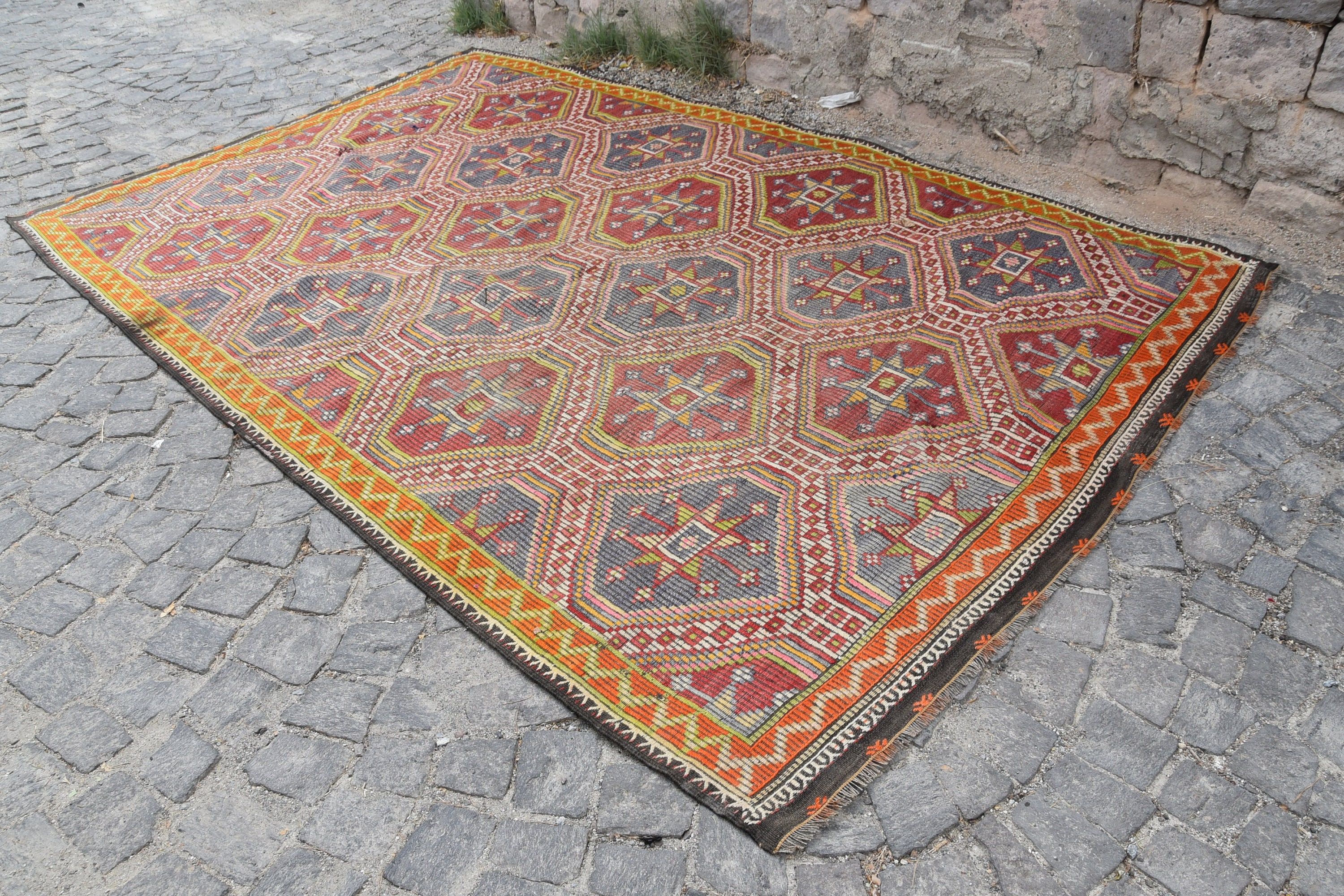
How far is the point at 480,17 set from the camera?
26.8 feet

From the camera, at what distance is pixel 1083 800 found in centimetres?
256

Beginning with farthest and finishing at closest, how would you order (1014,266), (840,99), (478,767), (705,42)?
(705,42), (840,99), (1014,266), (478,767)

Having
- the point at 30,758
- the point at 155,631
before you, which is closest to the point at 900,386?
the point at 155,631

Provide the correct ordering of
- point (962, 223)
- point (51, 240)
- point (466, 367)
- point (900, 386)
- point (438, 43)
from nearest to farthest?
1. point (900, 386)
2. point (466, 367)
3. point (962, 223)
4. point (51, 240)
5. point (438, 43)

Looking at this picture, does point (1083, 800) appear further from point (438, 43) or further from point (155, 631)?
point (438, 43)

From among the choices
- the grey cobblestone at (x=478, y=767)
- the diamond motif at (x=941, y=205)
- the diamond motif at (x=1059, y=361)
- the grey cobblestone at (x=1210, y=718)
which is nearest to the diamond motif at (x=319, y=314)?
the grey cobblestone at (x=478, y=767)

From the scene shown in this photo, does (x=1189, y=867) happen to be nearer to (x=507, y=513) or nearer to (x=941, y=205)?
(x=507, y=513)

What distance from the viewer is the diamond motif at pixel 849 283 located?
446 cm

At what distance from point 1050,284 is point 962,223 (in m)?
0.72

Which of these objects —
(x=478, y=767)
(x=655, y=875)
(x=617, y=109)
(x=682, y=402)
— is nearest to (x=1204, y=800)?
(x=655, y=875)

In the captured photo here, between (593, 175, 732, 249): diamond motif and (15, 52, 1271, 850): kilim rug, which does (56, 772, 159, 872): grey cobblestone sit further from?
(593, 175, 732, 249): diamond motif

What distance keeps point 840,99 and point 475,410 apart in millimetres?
3570

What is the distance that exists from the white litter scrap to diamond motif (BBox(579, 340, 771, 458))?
8.56 ft

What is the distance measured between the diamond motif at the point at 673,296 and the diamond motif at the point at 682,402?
0.81 ft
